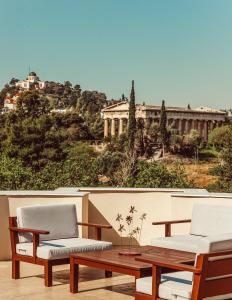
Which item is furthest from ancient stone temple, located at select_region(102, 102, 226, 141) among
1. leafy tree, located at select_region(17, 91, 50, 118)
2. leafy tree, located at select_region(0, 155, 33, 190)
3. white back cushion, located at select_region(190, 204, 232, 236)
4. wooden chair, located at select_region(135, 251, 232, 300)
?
wooden chair, located at select_region(135, 251, 232, 300)

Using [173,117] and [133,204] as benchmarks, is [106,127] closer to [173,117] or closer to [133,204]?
[173,117]

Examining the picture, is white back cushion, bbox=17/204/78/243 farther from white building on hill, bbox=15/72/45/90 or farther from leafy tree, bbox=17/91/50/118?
white building on hill, bbox=15/72/45/90

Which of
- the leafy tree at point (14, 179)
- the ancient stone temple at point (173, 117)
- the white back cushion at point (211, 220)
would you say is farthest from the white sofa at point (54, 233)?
the ancient stone temple at point (173, 117)

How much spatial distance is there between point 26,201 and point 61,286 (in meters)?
1.90

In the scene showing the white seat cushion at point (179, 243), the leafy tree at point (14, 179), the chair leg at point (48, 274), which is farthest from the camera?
the leafy tree at point (14, 179)

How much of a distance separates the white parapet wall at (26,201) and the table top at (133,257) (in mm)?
1738

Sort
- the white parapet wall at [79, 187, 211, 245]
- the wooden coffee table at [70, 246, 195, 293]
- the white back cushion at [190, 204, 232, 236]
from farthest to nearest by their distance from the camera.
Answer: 1. the white parapet wall at [79, 187, 211, 245]
2. the white back cushion at [190, 204, 232, 236]
3. the wooden coffee table at [70, 246, 195, 293]

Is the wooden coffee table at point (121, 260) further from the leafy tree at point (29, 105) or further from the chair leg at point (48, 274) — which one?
the leafy tree at point (29, 105)

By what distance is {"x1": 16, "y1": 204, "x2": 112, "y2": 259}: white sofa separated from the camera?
653 cm

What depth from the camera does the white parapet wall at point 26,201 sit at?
7.97 metres

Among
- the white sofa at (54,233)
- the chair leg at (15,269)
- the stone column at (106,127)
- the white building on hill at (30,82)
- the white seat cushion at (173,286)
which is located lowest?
the chair leg at (15,269)

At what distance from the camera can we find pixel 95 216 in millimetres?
8820

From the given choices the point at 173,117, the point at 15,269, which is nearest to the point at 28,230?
the point at 15,269

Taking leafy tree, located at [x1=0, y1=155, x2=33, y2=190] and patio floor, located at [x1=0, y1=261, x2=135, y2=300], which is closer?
patio floor, located at [x1=0, y1=261, x2=135, y2=300]
